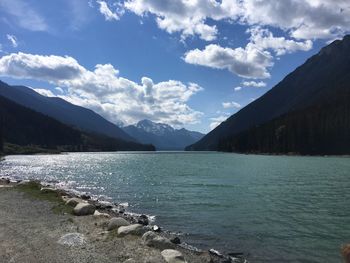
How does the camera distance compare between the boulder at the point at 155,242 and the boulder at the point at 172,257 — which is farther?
the boulder at the point at 155,242

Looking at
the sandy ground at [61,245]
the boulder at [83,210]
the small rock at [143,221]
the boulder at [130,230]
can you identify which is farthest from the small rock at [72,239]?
the small rock at [143,221]

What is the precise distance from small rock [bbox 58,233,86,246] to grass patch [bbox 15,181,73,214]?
11.5 meters

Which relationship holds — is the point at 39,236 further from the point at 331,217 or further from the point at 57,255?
the point at 331,217

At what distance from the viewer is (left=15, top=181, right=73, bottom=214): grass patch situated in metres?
38.6

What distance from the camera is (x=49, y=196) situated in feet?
160

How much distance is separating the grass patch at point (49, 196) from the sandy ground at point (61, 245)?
2173mm

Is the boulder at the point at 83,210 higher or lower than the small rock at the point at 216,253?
higher

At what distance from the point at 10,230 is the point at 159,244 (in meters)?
11.2

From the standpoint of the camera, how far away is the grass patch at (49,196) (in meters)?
38.6

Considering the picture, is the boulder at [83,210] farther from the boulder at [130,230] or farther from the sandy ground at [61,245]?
the boulder at [130,230]

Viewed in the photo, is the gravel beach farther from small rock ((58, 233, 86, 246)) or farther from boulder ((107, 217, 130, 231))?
boulder ((107, 217, 130, 231))

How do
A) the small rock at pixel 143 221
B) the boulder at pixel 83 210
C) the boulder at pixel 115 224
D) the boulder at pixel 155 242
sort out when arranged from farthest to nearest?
the boulder at pixel 83 210 < the small rock at pixel 143 221 < the boulder at pixel 115 224 < the boulder at pixel 155 242

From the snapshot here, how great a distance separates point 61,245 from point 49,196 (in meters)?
26.7

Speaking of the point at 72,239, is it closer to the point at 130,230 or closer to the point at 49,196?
the point at 130,230
